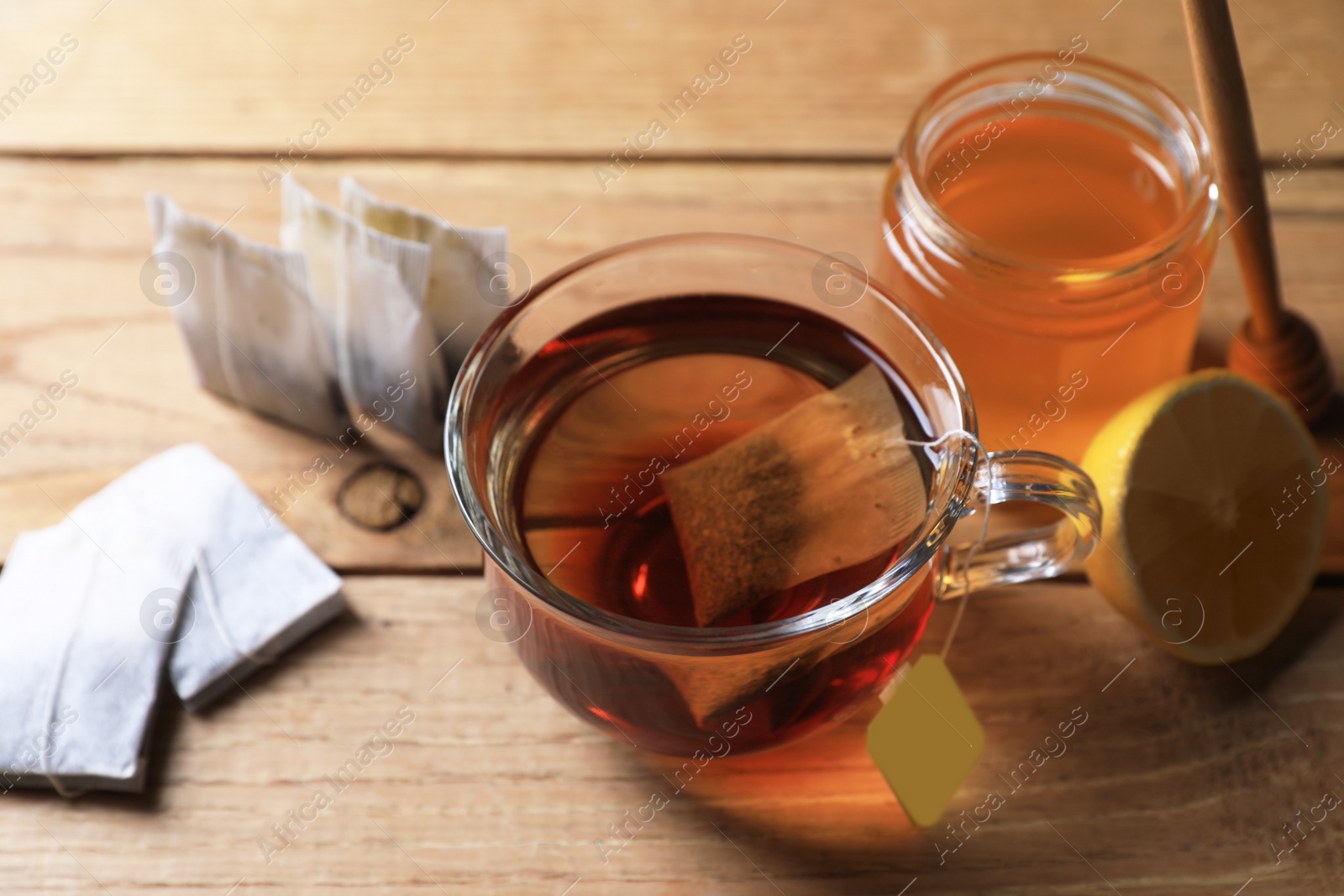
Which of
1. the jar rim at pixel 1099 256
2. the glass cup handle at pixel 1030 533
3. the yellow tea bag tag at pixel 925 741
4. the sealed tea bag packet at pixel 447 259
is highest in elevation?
the sealed tea bag packet at pixel 447 259

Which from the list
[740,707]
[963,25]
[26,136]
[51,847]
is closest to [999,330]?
[740,707]

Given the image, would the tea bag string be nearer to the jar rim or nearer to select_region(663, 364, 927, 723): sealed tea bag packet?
select_region(663, 364, 927, 723): sealed tea bag packet

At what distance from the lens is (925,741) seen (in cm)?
75

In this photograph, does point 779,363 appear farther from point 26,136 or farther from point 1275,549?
point 26,136

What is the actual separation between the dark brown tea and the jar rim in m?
0.10

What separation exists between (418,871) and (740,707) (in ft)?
0.73

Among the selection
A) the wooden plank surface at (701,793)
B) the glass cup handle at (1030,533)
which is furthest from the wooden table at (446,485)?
the glass cup handle at (1030,533)

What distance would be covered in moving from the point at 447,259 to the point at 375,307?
0.06m

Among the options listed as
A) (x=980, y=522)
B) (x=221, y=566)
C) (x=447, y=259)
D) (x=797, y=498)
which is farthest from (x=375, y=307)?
(x=980, y=522)

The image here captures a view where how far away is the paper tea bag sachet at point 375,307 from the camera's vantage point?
0.87m

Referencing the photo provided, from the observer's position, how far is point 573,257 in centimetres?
102

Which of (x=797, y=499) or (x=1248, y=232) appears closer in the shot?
(x=797, y=499)

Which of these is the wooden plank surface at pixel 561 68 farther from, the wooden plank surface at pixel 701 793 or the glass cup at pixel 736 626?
the wooden plank surface at pixel 701 793

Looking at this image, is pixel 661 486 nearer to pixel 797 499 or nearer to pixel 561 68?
pixel 797 499
